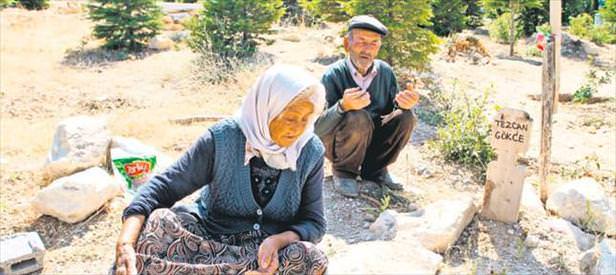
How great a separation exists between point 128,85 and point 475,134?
5096 millimetres

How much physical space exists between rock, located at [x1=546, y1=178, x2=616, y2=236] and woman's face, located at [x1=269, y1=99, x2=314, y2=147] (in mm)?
2534

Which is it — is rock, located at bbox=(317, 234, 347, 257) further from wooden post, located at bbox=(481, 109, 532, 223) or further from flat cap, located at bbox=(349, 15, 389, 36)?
flat cap, located at bbox=(349, 15, 389, 36)

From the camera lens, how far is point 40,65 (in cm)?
897

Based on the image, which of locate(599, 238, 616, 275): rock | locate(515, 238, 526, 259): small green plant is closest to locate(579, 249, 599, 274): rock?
locate(599, 238, 616, 275): rock

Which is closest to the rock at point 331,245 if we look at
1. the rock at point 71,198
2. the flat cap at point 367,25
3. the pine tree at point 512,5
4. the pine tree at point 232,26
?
the flat cap at point 367,25

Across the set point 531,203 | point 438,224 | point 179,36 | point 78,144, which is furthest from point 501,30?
point 78,144

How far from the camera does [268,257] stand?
220 centimetres

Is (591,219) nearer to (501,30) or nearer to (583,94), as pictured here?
(583,94)

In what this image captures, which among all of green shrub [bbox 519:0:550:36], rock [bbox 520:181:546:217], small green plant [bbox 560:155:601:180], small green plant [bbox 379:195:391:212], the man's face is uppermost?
the man's face

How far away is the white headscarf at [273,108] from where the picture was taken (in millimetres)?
2277

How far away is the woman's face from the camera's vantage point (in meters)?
2.32

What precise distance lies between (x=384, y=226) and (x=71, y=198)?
2103mm

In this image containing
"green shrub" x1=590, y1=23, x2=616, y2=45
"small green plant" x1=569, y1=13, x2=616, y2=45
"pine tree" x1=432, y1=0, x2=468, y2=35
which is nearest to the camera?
"small green plant" x1=569, y1=13, x2=616, y2=45

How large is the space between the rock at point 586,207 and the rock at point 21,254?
346 cm
